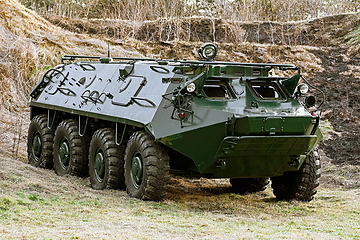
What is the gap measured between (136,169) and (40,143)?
4.30m

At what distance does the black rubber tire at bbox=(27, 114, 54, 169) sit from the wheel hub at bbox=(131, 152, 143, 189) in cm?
372

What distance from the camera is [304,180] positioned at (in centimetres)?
917

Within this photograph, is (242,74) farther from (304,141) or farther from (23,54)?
(23,54)

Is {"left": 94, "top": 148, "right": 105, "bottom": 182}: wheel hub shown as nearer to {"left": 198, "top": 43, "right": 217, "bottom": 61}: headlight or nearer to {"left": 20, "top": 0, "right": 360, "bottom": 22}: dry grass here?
{"left": 198, "top": 43, "right": 217, "bottom": 61}: headlight

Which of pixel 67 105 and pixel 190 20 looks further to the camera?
pixel 190 20

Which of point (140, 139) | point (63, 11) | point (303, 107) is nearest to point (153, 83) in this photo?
point (140, 139)

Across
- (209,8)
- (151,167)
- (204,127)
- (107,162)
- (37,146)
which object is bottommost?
(37,146)

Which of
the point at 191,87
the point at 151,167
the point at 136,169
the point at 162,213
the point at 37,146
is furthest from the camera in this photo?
the point at 37,146

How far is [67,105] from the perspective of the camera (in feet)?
37.0

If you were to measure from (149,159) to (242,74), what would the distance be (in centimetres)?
170

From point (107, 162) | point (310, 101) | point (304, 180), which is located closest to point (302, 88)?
point (310, 101)

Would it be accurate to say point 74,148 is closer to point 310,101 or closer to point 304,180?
point 304,180

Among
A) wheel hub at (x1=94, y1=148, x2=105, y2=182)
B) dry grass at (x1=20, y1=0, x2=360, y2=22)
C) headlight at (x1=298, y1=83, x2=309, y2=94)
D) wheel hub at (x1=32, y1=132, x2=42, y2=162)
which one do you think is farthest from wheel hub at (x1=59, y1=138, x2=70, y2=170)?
dry grass at (x1=20, y1=0, x2=360, y2=22)

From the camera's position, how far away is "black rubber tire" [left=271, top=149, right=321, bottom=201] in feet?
30.0
